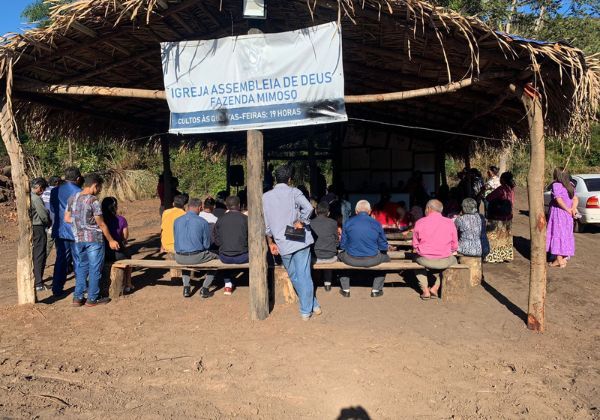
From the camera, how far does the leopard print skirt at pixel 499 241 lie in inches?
316

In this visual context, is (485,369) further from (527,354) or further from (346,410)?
(346,410)

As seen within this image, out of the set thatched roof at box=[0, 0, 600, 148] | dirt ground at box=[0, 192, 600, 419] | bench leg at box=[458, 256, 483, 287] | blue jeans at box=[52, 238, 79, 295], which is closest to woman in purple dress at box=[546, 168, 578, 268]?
thatched roof at box=[0, 0, 600, 148]

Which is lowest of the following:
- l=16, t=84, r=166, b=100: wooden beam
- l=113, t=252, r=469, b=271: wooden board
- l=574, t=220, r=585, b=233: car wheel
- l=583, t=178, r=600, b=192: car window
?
l=574, t=220, r=585, b=233: car wheel

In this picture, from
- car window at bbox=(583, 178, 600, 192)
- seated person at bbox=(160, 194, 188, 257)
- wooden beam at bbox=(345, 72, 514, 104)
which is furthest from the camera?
car window at bbox=(583, 178, 600, 192)

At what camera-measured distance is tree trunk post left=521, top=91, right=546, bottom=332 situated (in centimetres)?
472

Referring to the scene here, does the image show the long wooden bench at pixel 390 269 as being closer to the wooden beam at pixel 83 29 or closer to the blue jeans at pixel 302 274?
the blue jeans at pixel 302 274

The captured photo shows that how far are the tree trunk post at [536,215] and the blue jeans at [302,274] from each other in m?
2.28

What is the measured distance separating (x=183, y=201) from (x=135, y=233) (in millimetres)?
6801

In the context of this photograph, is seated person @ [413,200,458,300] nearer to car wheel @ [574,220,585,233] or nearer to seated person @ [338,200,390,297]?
seated person @ [338,200,390,297]

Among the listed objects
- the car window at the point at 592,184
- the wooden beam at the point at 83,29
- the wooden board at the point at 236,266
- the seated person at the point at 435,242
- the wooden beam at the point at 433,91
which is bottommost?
the wooden board at the point at 236,266

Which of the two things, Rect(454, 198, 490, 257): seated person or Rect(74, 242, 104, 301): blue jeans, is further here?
Rect(454, 198, 490, 257): seated person

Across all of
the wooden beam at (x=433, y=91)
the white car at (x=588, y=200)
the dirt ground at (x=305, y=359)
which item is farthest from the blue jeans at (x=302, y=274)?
the white car at (x=588, y=200)

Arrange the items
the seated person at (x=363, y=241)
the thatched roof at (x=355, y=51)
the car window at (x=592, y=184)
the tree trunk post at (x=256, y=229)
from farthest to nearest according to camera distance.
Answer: the car window at (x=592, y=184) → the seated person at (x=363, y=241) → the tree trunk post at (x=256, y=229) → the thatched roof at (x=355, y=51)

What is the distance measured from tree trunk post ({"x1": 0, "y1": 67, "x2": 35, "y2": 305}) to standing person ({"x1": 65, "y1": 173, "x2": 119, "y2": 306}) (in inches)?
21.5
